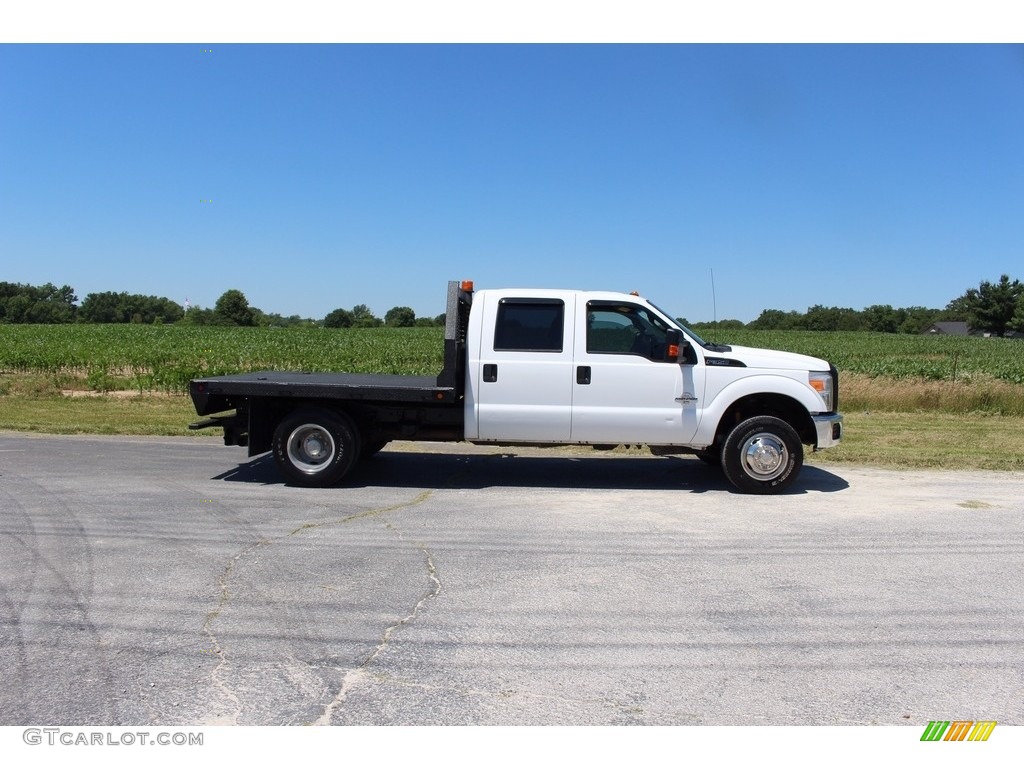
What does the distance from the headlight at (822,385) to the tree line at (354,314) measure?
7466 centimetres

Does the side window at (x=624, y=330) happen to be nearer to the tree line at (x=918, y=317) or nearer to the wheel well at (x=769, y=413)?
the wheel well at (x=769, y=413)

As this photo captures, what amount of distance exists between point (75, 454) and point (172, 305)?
401 feet

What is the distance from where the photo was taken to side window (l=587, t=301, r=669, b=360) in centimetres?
809

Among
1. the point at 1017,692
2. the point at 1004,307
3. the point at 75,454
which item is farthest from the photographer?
the point at 1004,307

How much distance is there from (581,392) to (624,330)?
0.80 m

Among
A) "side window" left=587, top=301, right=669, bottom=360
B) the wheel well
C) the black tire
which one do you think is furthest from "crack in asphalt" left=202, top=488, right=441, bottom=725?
the wheel well

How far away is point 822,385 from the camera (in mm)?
8156

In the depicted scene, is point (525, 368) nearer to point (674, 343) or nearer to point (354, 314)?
point (674, 343)

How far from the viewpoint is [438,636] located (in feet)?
14.3

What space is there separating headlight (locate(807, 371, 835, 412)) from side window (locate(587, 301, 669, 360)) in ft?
5.14

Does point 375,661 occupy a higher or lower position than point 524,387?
lower

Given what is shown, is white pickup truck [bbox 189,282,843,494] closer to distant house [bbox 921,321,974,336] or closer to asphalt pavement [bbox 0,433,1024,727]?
asphalt pavement [bbox 0,433,1024,727]

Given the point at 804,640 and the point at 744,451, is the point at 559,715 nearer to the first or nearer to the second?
the point at 804,640

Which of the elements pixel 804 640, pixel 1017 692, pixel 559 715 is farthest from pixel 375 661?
pixel 1017 692
